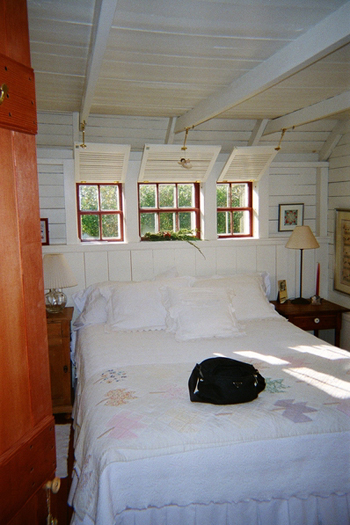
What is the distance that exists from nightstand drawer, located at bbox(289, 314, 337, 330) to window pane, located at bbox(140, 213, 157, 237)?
1627mm

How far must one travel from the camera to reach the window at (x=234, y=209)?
461 cm

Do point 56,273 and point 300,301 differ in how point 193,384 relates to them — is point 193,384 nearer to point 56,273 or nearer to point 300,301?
point 56,273

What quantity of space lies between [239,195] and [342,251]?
3.92 feet

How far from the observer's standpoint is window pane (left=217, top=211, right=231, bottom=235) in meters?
4.61

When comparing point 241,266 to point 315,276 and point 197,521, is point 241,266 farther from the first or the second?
point 197,521

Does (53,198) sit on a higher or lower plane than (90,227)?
higher

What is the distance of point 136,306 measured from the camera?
370 centimetres

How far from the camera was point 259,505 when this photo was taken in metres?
2.03

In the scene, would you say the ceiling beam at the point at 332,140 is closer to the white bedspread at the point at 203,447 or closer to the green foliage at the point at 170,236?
the green foliage at the point at 170,236

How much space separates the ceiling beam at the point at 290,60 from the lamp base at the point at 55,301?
1931 millimetres

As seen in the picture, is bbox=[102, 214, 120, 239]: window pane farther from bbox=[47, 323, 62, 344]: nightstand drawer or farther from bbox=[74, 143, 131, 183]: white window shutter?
bbox=[47, 323, 62, 344]: nightstand drawer

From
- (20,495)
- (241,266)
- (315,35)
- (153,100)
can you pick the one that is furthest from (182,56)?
(241,266)

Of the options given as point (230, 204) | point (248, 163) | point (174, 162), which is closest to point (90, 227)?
point (174, 162)

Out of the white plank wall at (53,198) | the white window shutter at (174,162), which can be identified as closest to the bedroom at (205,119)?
the white plank wall at (53,198)
